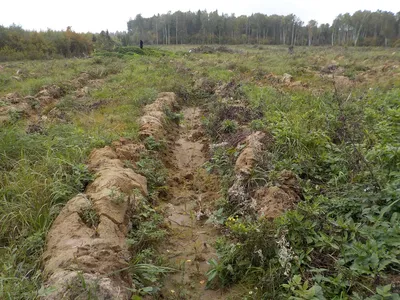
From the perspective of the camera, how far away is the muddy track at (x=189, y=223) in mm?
2791

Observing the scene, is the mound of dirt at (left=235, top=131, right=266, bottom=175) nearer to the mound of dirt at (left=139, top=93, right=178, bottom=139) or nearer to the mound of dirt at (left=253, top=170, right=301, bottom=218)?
the mound of dirt at (left=253, top=170, right=301, bottom=218)

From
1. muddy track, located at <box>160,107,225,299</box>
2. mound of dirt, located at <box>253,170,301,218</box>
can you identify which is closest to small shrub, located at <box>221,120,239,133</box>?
muddy track, located at <box>160,107,225,299</box>

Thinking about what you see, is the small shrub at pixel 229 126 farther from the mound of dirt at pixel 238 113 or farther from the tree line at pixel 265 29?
the tree line at pixel 265 29

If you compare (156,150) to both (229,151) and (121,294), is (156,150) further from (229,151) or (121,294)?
(121,294)

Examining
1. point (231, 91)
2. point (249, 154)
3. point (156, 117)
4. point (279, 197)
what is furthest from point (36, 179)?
point (231, 91)

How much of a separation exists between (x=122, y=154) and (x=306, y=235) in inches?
114

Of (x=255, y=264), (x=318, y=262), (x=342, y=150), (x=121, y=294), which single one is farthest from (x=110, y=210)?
→ (x=342, y=150)

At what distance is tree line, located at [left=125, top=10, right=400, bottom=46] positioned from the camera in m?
54.8

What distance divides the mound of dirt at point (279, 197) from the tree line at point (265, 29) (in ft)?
182

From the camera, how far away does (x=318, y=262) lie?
2.46 m

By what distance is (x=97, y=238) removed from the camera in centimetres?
271

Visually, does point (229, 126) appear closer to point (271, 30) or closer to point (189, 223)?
point (189, 223)

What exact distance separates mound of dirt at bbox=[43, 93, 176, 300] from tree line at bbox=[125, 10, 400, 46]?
2177 inches

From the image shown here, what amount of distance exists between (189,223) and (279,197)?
1.15 metres
